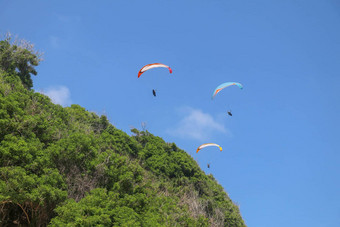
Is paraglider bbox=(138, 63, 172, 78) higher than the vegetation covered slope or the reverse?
higher

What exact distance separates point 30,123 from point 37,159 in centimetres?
255

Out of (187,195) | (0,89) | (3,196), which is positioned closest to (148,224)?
(3,196)

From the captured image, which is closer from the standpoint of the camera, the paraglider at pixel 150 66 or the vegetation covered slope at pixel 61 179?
the vegetation covered slope at pixel 61 179

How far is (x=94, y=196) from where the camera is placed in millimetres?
15164

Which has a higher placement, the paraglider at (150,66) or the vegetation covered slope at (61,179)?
the paraglider at (150,66)

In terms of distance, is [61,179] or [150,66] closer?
[61,179]

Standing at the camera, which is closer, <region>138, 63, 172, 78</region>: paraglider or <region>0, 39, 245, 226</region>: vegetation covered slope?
<region>0, 39, 245, 226</region>: vegetation covered slope

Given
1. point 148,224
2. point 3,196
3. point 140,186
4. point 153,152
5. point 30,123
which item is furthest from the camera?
point 153,152

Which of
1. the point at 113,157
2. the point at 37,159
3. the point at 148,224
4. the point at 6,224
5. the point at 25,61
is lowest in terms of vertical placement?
the point at 6,224

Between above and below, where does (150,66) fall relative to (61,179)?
above

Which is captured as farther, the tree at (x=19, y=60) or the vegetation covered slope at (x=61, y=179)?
the tree at (x=19, y=60)

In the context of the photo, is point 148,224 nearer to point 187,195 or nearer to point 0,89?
point 0,89

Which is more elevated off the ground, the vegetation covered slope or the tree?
the tree

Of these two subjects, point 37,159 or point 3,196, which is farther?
point 37,159
